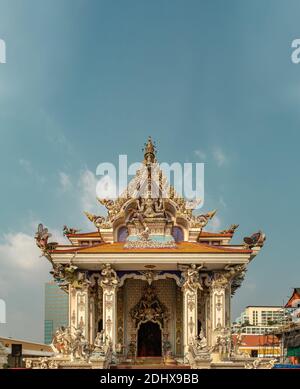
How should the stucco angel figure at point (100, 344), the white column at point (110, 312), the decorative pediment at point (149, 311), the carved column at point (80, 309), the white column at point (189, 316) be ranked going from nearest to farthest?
the stucco angel figure at point (100, 344) < the white column at point (189, 316) < the white column at point (110, 312) < the carved column at point (80, 309) < the decorative pediment at point (149, 311)

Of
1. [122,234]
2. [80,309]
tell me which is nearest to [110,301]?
[80,309]

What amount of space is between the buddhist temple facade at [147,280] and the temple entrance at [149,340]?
39mm

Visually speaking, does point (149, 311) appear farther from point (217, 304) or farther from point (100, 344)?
point (100, 344)

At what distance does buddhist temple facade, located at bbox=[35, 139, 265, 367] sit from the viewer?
21.8m

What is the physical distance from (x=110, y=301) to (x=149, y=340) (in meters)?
2.96

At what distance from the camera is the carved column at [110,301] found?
2192cm

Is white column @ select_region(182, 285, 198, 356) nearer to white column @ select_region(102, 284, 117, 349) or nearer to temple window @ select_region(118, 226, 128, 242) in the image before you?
white column @ select_region(102, 284, 117, 349)

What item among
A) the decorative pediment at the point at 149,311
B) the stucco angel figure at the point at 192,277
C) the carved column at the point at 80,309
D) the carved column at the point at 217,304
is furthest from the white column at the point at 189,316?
the carved column at the point at 80,309

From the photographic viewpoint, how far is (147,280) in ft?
75.2

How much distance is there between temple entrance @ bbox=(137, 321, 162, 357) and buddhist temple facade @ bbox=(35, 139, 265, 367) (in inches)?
1.5

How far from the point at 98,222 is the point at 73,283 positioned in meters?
2.98

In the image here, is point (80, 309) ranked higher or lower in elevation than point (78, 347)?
higher

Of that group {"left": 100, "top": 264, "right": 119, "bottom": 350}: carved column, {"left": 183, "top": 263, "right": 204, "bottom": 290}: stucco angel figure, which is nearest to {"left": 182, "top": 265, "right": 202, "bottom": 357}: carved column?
{"left": 183, "top": 263, "right": 204, "bottom": 290}: stucco angel figure

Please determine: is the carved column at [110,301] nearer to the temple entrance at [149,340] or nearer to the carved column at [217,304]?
the temple entrance at [149,340]
